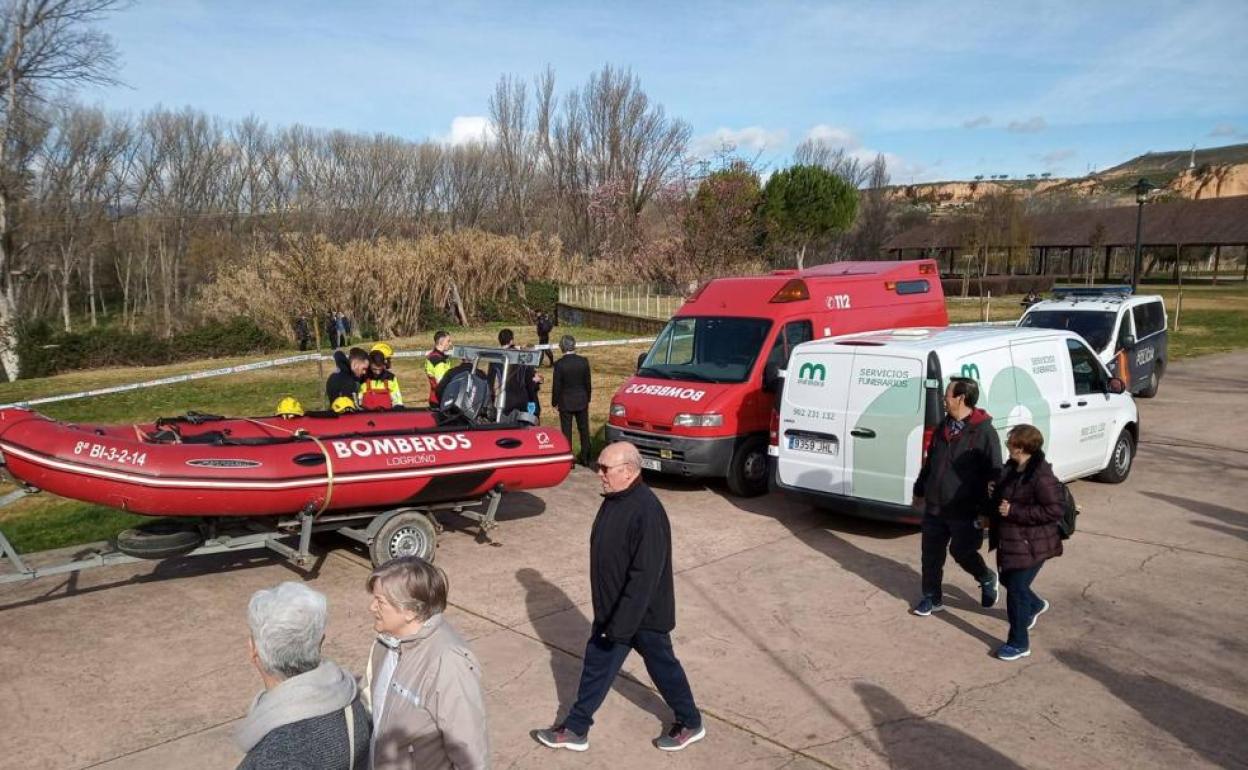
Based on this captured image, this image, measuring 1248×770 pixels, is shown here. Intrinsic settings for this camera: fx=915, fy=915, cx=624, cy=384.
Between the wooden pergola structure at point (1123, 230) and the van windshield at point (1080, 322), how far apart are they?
40892mm

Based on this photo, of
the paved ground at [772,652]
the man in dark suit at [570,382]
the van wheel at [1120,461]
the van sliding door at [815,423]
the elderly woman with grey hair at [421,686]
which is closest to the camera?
the elderly woman with grey hair at [421,686]

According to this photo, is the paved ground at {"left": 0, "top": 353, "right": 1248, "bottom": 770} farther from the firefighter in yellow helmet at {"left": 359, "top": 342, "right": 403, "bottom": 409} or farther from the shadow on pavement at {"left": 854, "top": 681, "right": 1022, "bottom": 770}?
the firefighter in yellow helmet at {"left": 359, "top": 342, "right": 403, "bottom": 409}

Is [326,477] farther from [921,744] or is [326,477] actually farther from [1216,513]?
[1216,513]

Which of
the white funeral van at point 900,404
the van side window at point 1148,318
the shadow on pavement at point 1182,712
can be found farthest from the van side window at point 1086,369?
the van side window at point 1148,318

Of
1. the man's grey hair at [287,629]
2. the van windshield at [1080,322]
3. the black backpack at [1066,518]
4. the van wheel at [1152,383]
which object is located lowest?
the van wheel at [1152,383]

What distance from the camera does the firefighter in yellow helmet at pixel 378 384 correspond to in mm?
9945

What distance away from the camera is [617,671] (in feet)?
15.6

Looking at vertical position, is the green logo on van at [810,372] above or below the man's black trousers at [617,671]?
above

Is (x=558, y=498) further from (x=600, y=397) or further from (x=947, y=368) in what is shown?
(x=600, y=397)

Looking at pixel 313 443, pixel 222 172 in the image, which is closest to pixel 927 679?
pixel 313 443

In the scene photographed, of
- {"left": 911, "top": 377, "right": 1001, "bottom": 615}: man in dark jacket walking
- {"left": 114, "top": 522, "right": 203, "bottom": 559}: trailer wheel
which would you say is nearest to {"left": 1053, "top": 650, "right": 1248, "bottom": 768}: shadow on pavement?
{"left": 911, "top": 377, "right": 1001, "bottom": 615}: man in dark jacket walking

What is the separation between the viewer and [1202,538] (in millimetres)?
8438

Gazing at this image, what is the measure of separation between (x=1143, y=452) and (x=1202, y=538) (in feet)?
12.9

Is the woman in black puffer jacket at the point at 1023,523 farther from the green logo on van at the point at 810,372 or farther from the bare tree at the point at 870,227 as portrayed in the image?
the bare tree at the point at 870,227
